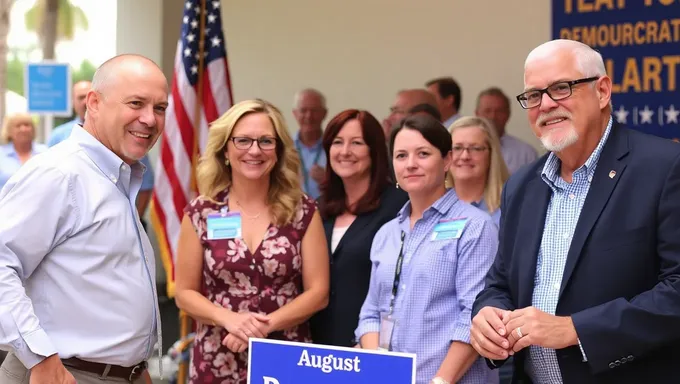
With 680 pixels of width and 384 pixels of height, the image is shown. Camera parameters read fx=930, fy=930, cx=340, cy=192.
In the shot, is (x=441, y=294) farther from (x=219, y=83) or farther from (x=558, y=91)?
(x=219, y=83)

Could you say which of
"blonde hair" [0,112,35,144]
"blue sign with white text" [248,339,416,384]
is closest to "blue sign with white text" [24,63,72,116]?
"blonde hair" [0,112,35,144]

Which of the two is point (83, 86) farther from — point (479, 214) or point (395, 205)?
point (479, 214)

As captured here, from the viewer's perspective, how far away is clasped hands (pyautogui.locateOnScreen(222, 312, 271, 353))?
137 inches

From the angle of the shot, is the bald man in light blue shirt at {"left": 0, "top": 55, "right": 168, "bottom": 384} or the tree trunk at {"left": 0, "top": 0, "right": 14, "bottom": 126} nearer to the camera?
the bald man in light blue shirt at {"left": 0, "top": 55, "right": 168, "bottom": 384}

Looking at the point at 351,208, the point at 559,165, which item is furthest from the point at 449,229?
the point at 351,208

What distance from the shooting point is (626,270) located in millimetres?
2383

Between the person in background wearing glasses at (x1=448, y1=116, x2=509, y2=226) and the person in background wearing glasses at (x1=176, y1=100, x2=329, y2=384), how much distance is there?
2.92ft

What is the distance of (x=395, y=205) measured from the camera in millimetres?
3842

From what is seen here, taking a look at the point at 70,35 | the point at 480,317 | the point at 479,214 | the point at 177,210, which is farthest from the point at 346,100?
the point at 70,35

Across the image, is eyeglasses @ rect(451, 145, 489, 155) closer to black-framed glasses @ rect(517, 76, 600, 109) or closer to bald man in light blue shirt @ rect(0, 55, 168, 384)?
black-framed glasses @ rect(517, 76, 600, 109)

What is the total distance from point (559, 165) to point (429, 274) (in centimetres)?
68

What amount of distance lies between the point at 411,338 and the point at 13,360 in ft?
4.18

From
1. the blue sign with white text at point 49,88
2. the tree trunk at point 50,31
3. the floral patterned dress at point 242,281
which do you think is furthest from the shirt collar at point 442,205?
the tree trunk at point 50,31

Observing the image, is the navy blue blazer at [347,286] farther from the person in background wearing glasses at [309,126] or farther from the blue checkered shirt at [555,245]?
the person in background wearing glasses at [309,126]
